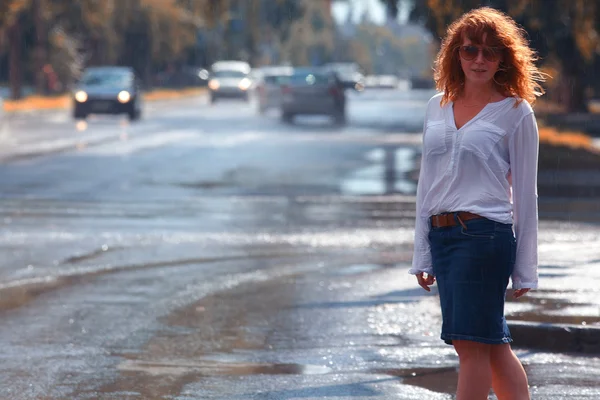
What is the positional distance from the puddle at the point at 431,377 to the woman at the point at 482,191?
1.77m

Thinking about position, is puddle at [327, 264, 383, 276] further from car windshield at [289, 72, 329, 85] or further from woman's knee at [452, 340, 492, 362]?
car windshield at [289, 72, 329, 85]

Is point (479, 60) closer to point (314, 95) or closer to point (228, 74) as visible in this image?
point (314, 95)

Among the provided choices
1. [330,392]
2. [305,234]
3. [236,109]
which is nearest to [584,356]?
[330,392]

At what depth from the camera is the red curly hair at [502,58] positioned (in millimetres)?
5043

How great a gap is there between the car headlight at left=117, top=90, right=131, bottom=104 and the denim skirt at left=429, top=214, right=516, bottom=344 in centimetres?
3729

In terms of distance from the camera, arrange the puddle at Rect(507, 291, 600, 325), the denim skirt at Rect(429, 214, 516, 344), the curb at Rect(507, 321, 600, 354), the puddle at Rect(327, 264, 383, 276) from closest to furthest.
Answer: the denim skirt at Rect(429, 214, 516, 344), the curb at Rect(507, 321, 600, 354), the puddle at Rect(507, 291, 600, 325), the puddle at Rect(327, 264, 383, 276)

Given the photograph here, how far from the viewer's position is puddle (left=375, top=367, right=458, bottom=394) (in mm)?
6906

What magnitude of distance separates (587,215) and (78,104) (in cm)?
2812

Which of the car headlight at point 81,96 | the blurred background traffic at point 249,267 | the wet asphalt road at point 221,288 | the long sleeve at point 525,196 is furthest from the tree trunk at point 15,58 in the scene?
the long sleeve at point 525,196

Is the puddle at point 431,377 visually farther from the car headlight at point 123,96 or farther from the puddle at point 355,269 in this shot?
the car headlight at point 123,96

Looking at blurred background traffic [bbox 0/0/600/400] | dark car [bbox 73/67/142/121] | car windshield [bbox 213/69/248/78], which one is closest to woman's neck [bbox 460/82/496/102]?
blurred background traffic [bbox 0/0/600/400]

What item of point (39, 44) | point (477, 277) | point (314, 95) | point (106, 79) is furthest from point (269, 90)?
point (477, 277)

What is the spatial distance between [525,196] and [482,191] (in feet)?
0.51

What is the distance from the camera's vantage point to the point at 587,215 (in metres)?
15.9
